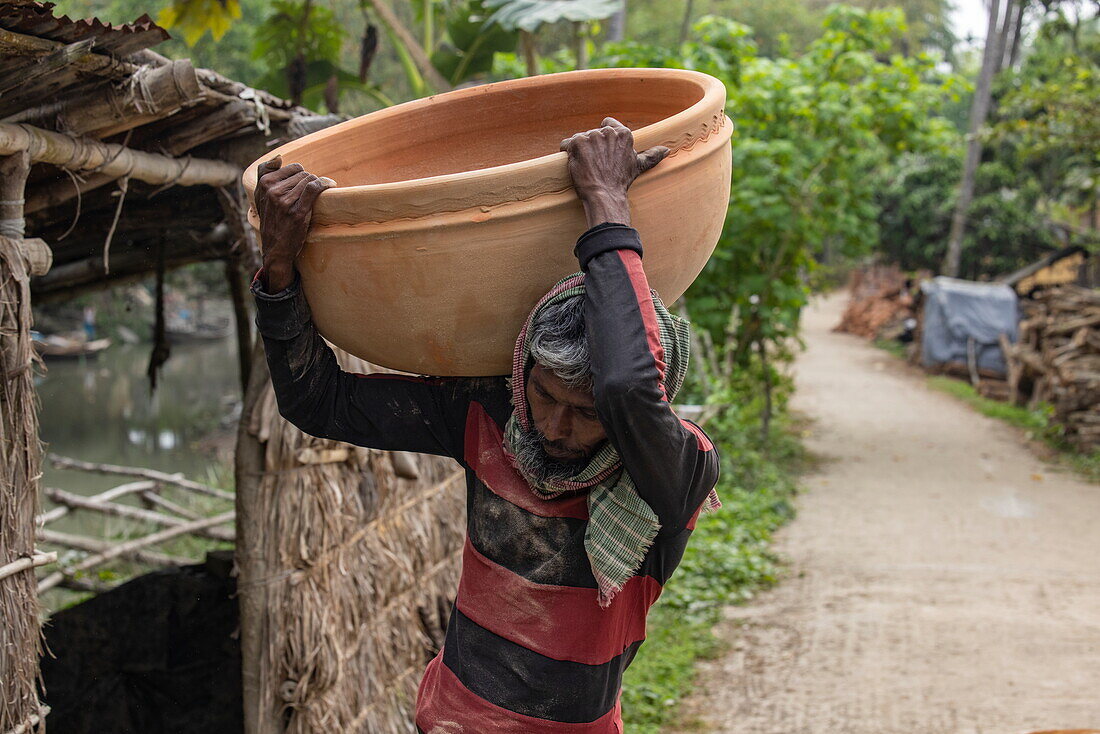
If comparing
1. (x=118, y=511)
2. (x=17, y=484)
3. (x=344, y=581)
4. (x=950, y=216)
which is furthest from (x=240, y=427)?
(x=950, y=216)

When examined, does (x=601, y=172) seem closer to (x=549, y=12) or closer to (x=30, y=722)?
(x=30, y=722)

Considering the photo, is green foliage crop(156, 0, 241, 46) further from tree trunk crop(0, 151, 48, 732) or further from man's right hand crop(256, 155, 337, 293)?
man's right hand crop(256, 155, 337, 293)

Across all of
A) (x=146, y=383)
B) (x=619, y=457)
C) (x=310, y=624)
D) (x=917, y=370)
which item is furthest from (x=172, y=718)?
(x=146, y=383)

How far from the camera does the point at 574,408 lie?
153 cm

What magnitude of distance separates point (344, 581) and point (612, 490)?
1867 millimetres

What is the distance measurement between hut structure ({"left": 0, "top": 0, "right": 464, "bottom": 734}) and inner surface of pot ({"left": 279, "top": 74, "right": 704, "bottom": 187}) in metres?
0.50

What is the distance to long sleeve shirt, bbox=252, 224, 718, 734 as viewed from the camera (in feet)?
5.40

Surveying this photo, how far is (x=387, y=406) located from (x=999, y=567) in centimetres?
560

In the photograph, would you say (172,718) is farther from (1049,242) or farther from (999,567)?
(1049,242)

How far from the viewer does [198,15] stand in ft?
15.1

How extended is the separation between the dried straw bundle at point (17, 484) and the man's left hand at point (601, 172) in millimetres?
1319

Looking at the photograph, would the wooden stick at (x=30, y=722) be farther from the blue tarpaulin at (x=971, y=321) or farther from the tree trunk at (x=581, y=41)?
the blue tarpaulin at (x=971, y=321)

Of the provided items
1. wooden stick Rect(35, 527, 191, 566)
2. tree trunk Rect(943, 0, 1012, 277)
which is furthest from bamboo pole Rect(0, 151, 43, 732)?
tree trunk Rect(943, 0, 1012, 277)

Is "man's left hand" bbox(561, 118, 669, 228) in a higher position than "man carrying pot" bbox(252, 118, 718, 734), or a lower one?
higher
